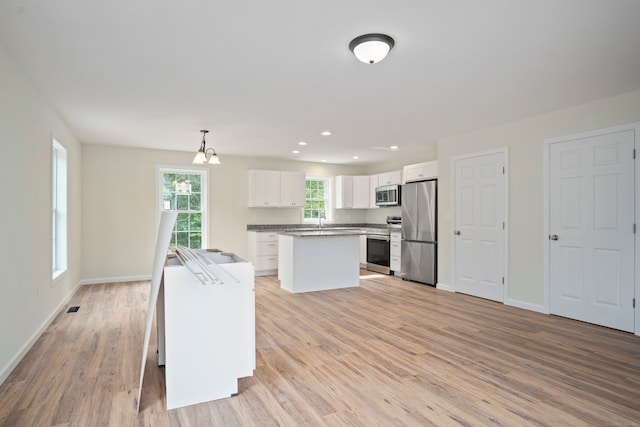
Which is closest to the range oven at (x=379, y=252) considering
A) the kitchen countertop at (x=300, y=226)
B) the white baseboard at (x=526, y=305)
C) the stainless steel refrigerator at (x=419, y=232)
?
the kitchen countertop at (x=300, y=226)

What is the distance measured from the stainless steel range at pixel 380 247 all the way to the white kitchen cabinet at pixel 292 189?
5.33 ft

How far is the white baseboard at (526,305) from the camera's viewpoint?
4.30 metres

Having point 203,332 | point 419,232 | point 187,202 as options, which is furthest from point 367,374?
point 187,202

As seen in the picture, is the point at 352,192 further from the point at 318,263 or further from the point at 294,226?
the point at 318,263

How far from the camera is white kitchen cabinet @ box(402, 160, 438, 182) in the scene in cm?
600

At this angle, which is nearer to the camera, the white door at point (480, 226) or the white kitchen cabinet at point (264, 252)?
the white door at point (480, 226)

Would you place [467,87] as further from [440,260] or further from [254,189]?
[254,189]

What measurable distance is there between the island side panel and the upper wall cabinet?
1.59 meters

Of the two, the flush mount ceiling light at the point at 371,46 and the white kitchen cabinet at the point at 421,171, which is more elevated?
the flush mount ceiling light at the point at 371,46

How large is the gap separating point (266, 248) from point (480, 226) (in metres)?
3.84

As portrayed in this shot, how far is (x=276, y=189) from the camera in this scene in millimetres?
7391

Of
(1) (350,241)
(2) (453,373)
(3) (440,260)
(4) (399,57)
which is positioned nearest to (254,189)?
(1) (350,241)

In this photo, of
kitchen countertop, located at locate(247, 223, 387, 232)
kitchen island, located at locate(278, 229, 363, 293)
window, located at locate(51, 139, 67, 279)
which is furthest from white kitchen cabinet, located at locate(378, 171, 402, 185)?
window, located at locate(51, 139, 67, 279)

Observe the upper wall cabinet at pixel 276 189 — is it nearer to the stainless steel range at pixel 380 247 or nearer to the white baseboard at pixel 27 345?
the stainless steel range at pixel 380 247
